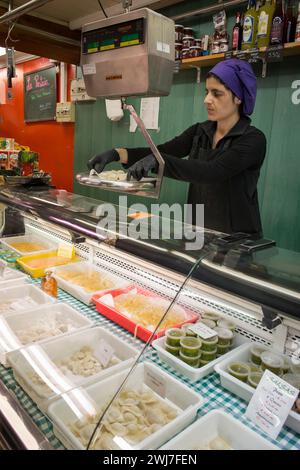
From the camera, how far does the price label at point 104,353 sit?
5.28 feet

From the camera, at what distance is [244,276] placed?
1303 millimetres

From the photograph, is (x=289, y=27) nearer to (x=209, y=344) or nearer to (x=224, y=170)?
(x=224, y=170)

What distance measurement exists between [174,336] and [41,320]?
796 mm

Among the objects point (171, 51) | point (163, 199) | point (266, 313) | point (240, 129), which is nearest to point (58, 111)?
point (163, 199)

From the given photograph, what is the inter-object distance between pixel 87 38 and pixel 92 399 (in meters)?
1.59

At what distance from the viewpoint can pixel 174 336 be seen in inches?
63.4

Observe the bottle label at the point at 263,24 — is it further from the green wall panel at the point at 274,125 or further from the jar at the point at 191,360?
the jar at the point at 191,360

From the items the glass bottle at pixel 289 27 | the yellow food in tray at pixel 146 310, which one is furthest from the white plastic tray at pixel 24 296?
the glass bottle at pixel 289 27

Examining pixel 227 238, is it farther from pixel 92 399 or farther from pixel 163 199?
pixel 163 199

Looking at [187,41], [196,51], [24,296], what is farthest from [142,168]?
[187,41]

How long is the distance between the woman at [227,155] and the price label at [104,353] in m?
0.87

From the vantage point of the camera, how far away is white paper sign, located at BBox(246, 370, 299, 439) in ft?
3.90

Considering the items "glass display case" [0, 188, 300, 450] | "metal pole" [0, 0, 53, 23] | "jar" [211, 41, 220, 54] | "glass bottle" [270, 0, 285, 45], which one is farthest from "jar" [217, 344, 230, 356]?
"jar" [211, 41, 220, 54]

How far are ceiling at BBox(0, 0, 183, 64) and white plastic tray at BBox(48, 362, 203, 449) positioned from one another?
145 inches
